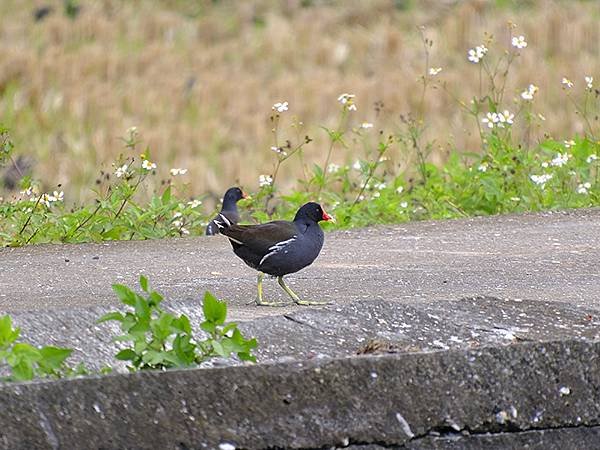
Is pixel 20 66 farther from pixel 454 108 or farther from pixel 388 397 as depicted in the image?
pixel 388 397

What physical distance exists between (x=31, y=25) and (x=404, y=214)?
385 inches

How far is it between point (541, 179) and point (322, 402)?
557 centimetres

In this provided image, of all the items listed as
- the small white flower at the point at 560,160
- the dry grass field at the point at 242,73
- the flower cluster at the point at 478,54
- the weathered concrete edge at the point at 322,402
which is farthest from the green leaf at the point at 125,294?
the dry grass field at the point at 242,73

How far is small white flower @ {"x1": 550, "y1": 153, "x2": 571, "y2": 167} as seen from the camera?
34.5ft

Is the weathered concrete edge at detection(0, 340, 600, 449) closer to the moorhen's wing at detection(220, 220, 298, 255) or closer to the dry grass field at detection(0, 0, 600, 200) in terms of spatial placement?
the moorhen's wing at detection(220, 220, 298, 255)

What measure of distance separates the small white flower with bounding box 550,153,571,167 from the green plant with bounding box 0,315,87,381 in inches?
232

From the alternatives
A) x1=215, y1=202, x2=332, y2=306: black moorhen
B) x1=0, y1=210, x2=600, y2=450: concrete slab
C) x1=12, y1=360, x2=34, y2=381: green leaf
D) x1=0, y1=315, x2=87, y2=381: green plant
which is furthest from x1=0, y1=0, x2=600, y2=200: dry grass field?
x1=12, y1=360, x2=34, y2=381: green leaf

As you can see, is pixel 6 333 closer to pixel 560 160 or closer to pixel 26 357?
pixel 26 357

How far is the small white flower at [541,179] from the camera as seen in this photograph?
10.5 meters

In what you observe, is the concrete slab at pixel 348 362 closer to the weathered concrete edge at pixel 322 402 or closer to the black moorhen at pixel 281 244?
the weathered concrete edge at pixel 322 402

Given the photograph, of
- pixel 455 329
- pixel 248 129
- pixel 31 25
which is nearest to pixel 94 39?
pixel 31 25

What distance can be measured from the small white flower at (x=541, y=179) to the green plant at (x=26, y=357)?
19.0 ft

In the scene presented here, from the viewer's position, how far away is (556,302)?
6875 mm

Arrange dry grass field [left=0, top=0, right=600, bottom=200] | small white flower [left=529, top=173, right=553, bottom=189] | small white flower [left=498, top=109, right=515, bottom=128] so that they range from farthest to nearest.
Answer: dry grass field [left=0, top=0, right=600, bottom=200]
small white flower [left=498, top=109, right=515, bottom=128]
small white flower [left=529, top=173, right=553, bottom=189]
